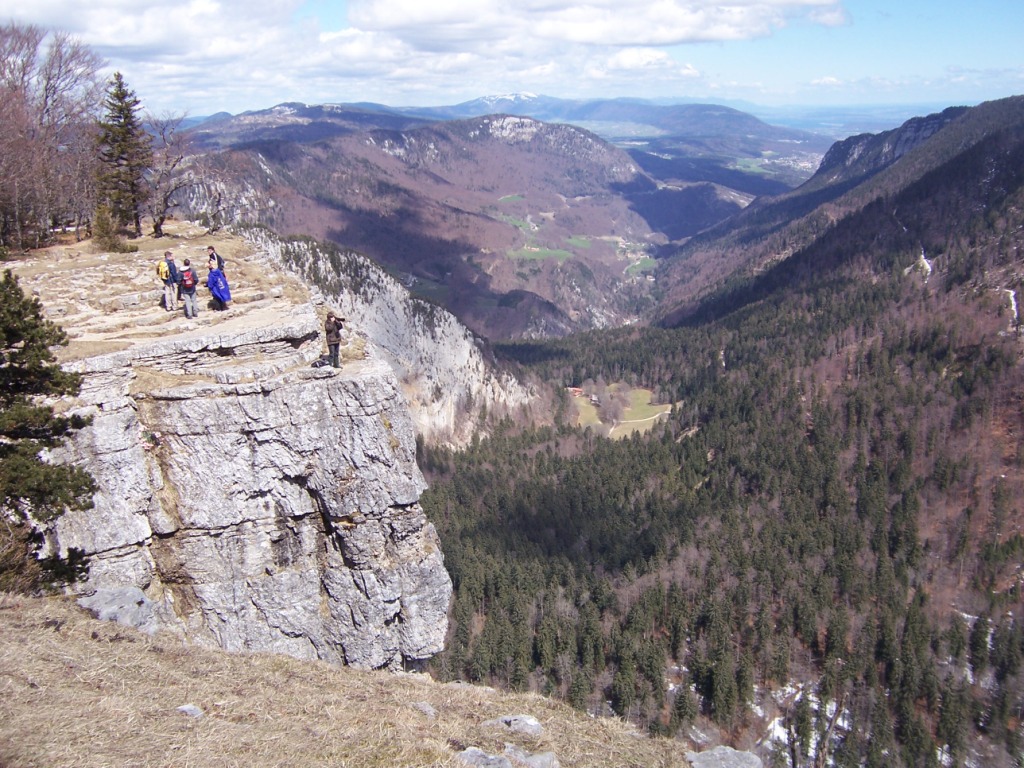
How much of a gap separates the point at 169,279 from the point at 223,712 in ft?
57.7

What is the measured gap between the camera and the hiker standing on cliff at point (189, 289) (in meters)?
25.6

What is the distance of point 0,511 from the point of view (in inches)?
733

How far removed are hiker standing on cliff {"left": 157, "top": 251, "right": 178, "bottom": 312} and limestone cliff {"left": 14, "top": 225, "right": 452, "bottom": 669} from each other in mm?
729

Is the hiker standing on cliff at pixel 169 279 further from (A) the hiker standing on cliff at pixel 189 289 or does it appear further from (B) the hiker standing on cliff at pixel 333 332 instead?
(B) the hiker standing on cliff at pixel 333 332

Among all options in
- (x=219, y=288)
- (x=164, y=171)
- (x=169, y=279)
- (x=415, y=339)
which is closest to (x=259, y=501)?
(x=219, y=288)

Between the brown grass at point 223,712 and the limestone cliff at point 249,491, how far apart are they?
311 centimetres

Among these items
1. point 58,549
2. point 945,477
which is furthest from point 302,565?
point 945,477

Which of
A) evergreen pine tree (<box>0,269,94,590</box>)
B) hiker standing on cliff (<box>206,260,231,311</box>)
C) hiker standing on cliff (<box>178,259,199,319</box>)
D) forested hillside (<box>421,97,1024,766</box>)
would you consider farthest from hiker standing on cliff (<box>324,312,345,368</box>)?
forested hillside (<box>421,97,1024,766</box>)

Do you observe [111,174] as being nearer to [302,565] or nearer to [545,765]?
[302,565]

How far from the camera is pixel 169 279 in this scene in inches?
1061

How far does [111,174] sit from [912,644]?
79.9m

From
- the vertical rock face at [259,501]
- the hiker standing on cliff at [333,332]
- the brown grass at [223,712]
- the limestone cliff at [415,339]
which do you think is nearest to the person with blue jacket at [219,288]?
the vertical rock face at [259,501]

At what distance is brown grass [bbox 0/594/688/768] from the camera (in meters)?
12.9

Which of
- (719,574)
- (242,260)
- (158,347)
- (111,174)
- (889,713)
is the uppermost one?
(111,174)
